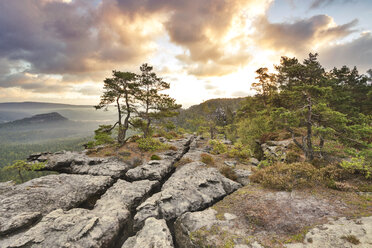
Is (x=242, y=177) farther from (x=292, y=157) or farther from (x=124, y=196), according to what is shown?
(x=124, y=196)

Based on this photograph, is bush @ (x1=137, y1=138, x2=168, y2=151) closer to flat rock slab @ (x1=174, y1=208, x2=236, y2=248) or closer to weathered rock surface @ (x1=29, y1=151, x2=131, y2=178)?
weathered rock surface @ (x1=29, y1=151, x2=131, y2=178)

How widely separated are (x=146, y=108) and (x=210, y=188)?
19.1 meters

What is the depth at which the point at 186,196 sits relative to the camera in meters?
11.2

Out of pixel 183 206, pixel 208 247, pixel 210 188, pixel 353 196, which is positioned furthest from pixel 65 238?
pixel 353 196

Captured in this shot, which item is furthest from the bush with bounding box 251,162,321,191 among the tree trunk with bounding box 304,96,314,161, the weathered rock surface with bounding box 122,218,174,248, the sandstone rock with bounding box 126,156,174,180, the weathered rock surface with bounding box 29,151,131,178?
the weathered rock surface with bounding box 29,151,131,178

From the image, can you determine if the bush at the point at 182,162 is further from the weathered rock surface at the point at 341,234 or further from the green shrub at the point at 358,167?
the green shrub at the point at 358,167

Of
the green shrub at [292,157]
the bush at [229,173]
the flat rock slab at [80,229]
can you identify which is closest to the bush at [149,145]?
the bush at [229,173]

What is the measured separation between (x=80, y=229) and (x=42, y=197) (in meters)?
6.51

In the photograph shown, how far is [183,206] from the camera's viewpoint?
10414 millimetres

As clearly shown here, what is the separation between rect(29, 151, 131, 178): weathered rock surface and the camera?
17.6m

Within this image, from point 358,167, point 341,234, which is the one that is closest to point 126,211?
point 341,234

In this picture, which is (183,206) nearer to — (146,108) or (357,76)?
(146,108)

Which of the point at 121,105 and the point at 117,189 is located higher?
the point at 121,105

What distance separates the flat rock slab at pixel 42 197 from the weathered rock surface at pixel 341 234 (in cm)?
1521
